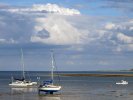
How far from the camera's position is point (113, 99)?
75.6 metres

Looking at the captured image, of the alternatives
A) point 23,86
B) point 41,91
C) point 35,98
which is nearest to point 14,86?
point 23,86

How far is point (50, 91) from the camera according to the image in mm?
86625

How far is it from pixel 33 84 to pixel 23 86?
5.24m

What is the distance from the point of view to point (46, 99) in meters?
76.4

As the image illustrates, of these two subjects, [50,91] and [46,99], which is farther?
[50,91]

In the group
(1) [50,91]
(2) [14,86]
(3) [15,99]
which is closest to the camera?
(3) [15,99]

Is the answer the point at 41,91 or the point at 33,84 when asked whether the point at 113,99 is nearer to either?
the point at 41,91

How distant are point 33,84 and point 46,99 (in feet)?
170

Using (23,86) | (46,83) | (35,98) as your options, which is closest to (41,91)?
(46,83)

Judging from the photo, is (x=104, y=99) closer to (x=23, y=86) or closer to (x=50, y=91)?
(x=50, y=91)

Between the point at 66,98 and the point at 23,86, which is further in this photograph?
the point at 23,86

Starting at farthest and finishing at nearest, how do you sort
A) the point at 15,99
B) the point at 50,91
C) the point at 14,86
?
the point at 14,86 < the point at 50,91 < the point at 15,99

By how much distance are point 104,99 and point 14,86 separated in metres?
52.5

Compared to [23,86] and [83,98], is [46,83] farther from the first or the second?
[23,86]
